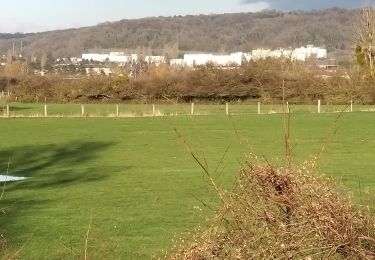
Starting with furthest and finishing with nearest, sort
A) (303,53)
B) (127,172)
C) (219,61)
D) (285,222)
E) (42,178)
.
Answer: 1. (219,61)
2. (127,172)
3. (42,178)
4. (303,53)
5. (285,222)

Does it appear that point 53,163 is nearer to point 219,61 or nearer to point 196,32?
point 219,61

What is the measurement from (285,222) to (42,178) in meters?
15.2

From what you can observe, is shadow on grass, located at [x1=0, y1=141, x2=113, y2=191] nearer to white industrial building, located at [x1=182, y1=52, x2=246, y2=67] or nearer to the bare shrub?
A: white industrial building, located at [x1=182, y1=52, x2=246, y2=67]

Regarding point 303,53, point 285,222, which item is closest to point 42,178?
point 303,53

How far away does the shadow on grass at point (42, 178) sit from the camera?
11.6 m

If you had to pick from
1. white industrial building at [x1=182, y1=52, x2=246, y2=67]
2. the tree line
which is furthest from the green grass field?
the tree line

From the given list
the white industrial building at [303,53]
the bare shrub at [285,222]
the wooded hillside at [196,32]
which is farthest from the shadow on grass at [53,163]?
the wooded hillside at [196,32]

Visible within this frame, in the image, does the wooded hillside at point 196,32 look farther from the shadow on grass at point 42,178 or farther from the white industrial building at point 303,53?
the white industrial building at point 303,53

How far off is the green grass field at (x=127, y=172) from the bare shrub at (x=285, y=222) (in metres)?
0.55

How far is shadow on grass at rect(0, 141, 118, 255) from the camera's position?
11.6 metres

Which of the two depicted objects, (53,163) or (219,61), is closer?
(53,163)

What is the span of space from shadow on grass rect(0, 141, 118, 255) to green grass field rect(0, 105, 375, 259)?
3 cm

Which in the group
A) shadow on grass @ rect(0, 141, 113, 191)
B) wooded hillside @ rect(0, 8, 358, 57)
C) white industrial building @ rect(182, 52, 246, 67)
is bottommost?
shadow on grass @ rect(0, 141, 113, 191)

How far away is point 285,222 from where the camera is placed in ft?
12.1
